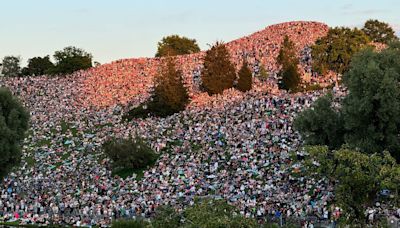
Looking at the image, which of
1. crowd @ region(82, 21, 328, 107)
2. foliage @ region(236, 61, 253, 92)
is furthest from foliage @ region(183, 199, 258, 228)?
crowd @ region(82, 21, 328, 107)

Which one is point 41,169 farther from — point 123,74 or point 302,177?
point 123,74

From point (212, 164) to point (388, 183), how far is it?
24.7m

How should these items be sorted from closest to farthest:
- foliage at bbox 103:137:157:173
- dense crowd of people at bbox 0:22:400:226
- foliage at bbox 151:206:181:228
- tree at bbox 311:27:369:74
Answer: foliage at bbox 151:206:181:228
dense crowd of people at bbox 0:22:400:226
foliage at bbox 103:137:157:173
tree at bbox 311:27:369:74

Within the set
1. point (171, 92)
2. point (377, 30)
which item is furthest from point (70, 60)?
point (377, 30)

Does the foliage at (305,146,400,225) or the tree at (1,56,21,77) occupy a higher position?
the tree at (1,56,21,77)

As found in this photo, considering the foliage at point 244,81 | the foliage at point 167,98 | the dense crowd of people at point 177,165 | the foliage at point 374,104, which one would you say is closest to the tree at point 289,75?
the dense crowd of people at point 177,165

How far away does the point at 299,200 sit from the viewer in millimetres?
36188

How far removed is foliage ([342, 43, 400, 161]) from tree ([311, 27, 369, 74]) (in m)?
32.0

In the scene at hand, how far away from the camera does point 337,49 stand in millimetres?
72688

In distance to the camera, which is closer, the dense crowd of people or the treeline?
the dense crowd of people

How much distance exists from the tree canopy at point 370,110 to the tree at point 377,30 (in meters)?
55.7

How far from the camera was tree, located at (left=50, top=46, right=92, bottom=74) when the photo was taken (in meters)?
100

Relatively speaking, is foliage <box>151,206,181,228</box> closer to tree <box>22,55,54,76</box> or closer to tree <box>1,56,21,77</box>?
tree <box>22,55,54,76</box>

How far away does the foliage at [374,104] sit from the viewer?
127 feet
